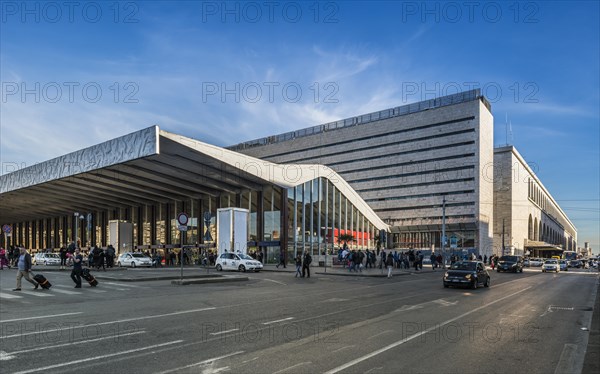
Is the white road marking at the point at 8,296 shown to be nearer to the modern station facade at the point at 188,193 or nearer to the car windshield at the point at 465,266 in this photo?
the modern station facade at the point at 188,193

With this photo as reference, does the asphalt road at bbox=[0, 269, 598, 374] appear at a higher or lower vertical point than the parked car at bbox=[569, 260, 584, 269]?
higher

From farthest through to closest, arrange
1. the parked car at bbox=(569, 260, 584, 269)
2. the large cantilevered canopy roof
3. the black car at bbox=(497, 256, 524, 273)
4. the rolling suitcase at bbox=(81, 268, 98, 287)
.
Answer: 1. the parked car at bbox=(569, 260, 584, 269)
2. the black car at bbox=(497, 256, 524, 273)
3. the large cantilevered canopy roof
4. the rolling suitcase at bbox=(81, 268, 98, 287)

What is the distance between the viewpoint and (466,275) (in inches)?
922

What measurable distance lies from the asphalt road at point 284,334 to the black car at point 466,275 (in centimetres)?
522

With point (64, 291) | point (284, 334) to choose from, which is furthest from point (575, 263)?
point (284, 334)

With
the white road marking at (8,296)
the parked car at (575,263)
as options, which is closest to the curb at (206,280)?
the white road marking at (8,296)

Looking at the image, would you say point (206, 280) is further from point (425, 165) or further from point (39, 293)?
point (425, 165)

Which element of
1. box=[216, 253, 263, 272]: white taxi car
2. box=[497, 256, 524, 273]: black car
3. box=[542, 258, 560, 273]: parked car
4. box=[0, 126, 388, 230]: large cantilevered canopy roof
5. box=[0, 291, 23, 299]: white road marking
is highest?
box=[0, 126, 388, 230]: large cantilevered canopy roof

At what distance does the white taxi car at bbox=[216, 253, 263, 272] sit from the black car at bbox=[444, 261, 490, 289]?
1659 cm

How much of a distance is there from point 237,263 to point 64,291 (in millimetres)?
18385

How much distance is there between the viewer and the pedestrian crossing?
1702cm

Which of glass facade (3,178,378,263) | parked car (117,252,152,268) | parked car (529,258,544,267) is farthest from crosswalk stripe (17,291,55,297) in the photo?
parked car (529,258,544,267)

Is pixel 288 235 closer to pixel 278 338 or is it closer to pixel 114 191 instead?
pixel 114 191

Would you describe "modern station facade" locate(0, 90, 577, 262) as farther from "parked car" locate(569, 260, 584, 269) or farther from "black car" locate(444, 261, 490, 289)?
"parked car" locate(569, 260, 584, 269)
